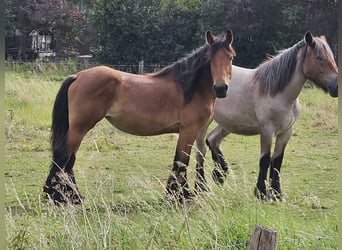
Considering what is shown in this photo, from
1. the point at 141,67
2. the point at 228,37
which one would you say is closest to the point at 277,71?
the point at 228,37

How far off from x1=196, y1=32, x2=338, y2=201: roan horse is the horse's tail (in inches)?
44.9

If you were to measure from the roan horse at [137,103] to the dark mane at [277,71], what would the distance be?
54cm

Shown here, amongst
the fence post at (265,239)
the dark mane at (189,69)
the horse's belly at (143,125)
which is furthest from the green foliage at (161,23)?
the fence post at (265,239)

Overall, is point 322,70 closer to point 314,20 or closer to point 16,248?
point 314,20

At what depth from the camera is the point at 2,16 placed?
3.97ft

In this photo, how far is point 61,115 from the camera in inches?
185

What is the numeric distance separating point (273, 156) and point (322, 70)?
3.68 ft

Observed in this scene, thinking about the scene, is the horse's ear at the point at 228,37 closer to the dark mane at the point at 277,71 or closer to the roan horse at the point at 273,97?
the roan horse at the point at 273,97

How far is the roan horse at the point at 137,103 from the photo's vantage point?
Result: 4609 millimetres

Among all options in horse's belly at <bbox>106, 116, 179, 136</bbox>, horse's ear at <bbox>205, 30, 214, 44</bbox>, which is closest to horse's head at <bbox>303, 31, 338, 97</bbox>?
horse's ear at <bbox>205, 30, 214, 44</bbox>

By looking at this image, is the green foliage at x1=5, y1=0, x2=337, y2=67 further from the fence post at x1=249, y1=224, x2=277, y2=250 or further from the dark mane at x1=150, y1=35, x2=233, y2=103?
the fence post at x1=249, y1=224, x2=277, y2=250

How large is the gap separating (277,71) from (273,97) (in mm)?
229

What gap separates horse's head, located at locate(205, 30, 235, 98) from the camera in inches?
163

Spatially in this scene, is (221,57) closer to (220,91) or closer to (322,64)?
(220,91)
